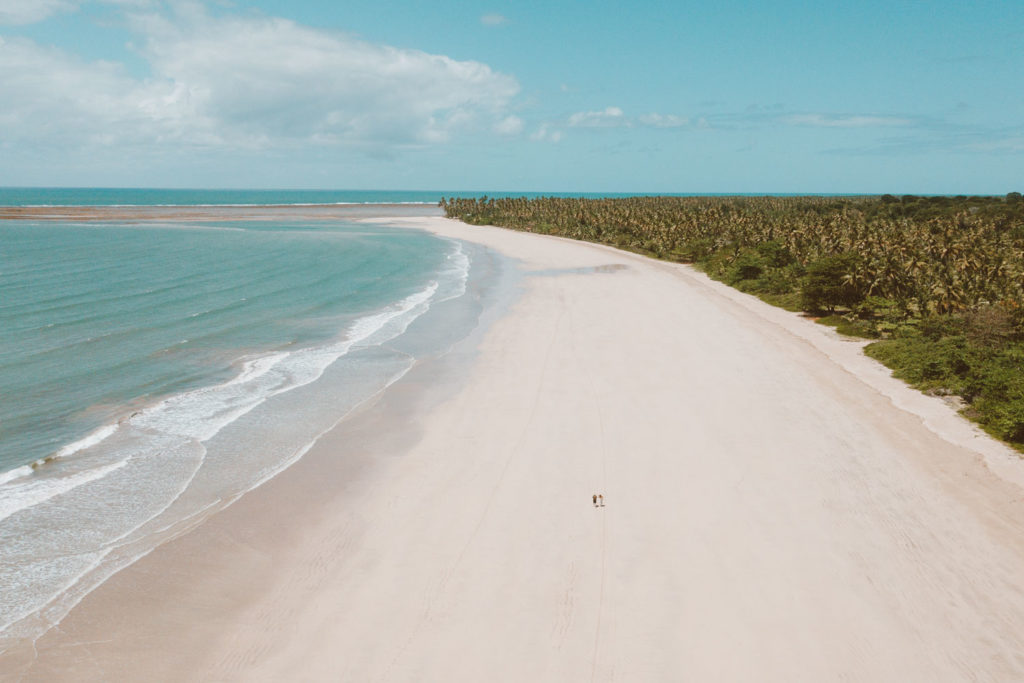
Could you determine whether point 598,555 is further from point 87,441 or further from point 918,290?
point 918,290

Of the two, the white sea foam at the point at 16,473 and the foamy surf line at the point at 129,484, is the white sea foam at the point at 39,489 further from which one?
the white sea foam at the point at 16,473

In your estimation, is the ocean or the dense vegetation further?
the dense vegetation

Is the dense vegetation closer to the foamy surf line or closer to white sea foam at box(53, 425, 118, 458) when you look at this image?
the foamy surf line

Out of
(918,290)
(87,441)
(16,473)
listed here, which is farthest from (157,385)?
(918,290)

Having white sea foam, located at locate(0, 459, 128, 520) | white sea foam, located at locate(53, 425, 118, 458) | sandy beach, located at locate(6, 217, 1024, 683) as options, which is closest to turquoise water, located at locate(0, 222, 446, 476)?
white sea foam, located at locate(53, 425, 118, 458)

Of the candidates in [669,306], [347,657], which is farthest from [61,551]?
[669,306]

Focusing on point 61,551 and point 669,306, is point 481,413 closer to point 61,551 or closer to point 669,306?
point 61,551
